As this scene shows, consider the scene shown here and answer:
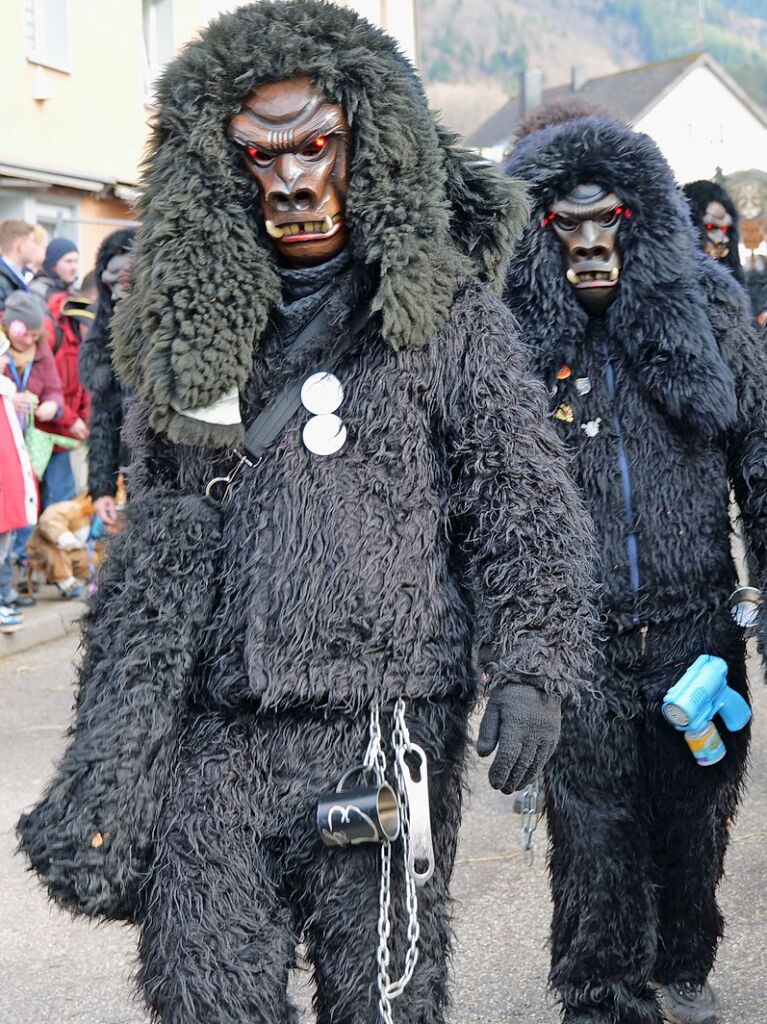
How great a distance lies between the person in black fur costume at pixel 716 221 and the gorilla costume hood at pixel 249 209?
500 centimetres

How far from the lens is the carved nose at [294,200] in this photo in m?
3.05

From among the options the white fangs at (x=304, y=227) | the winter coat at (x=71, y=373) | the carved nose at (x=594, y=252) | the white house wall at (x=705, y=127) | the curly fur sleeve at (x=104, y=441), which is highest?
the white fangs at (x=304, y=227)

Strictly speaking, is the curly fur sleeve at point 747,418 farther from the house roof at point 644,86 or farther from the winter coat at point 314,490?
the house roof at point 644,86

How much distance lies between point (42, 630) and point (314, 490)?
682cm

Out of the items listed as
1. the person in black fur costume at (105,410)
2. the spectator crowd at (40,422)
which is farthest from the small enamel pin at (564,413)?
the spectator crowd at (40,422)

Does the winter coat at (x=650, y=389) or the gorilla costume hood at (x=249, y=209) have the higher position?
the gorilla costume hood at (x=249, y=209)

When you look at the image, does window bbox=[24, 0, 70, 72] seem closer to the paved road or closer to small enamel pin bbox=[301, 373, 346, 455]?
the paved road

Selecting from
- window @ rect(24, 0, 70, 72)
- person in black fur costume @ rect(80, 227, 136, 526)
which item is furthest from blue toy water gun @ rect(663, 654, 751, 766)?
window @ rect(24, 0, 70, 72)

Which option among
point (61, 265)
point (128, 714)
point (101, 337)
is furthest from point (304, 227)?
point (61, 265)

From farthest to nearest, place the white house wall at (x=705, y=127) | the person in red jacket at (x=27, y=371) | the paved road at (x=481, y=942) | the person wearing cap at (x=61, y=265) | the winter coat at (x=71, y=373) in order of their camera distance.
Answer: the white house wall at (x=705, y=127) → the person wearing cap at (x=61, y=265) → the winter coat at (x=71, y=373) → the person in red jacket at (x=27, y=371) → the paved road at (x=481, y=942)

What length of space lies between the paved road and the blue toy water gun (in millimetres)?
780

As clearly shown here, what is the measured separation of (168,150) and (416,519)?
2.81ft

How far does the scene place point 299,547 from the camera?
2969mm

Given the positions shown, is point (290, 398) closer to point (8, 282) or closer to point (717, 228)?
point (717, 228)
